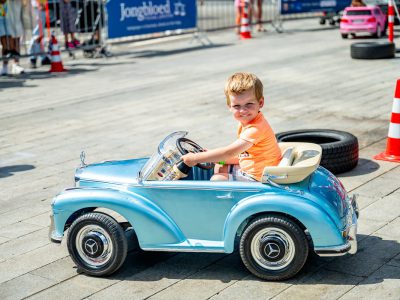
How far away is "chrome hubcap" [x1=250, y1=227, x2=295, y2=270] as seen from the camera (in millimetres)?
4793

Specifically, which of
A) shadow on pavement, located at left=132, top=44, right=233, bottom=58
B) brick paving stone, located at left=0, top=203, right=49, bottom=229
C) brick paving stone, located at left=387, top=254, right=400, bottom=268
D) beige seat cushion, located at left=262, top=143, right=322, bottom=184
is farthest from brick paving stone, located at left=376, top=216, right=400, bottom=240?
shadow on pavement, located at left=132, top=44, right=233, bottom=58

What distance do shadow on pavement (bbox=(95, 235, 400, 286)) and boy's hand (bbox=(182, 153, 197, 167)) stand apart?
0.78 meters

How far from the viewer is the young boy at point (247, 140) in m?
4.98

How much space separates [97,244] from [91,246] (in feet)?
0.16

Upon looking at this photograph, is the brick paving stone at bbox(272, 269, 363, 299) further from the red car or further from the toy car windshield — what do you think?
the red car

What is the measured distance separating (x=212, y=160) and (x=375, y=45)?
11.0 metres

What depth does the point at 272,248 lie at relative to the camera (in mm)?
4812

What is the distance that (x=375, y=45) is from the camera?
49.8ft

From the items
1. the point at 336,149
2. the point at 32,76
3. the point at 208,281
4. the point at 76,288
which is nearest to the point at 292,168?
the point at 208,281

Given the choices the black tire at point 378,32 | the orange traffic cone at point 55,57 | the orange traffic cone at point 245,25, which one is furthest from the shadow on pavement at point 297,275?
the orange traffic cone at point 245,25

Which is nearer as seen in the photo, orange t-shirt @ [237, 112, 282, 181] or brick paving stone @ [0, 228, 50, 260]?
orange t-shirt @ [237, 112, 282, 181]

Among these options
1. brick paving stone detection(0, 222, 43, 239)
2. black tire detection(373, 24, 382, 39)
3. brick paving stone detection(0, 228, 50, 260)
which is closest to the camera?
brick paving stone detection(0, 228, 50, 260)

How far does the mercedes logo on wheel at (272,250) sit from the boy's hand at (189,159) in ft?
2.53

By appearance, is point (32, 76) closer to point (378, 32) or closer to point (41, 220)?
point (378, 32)
